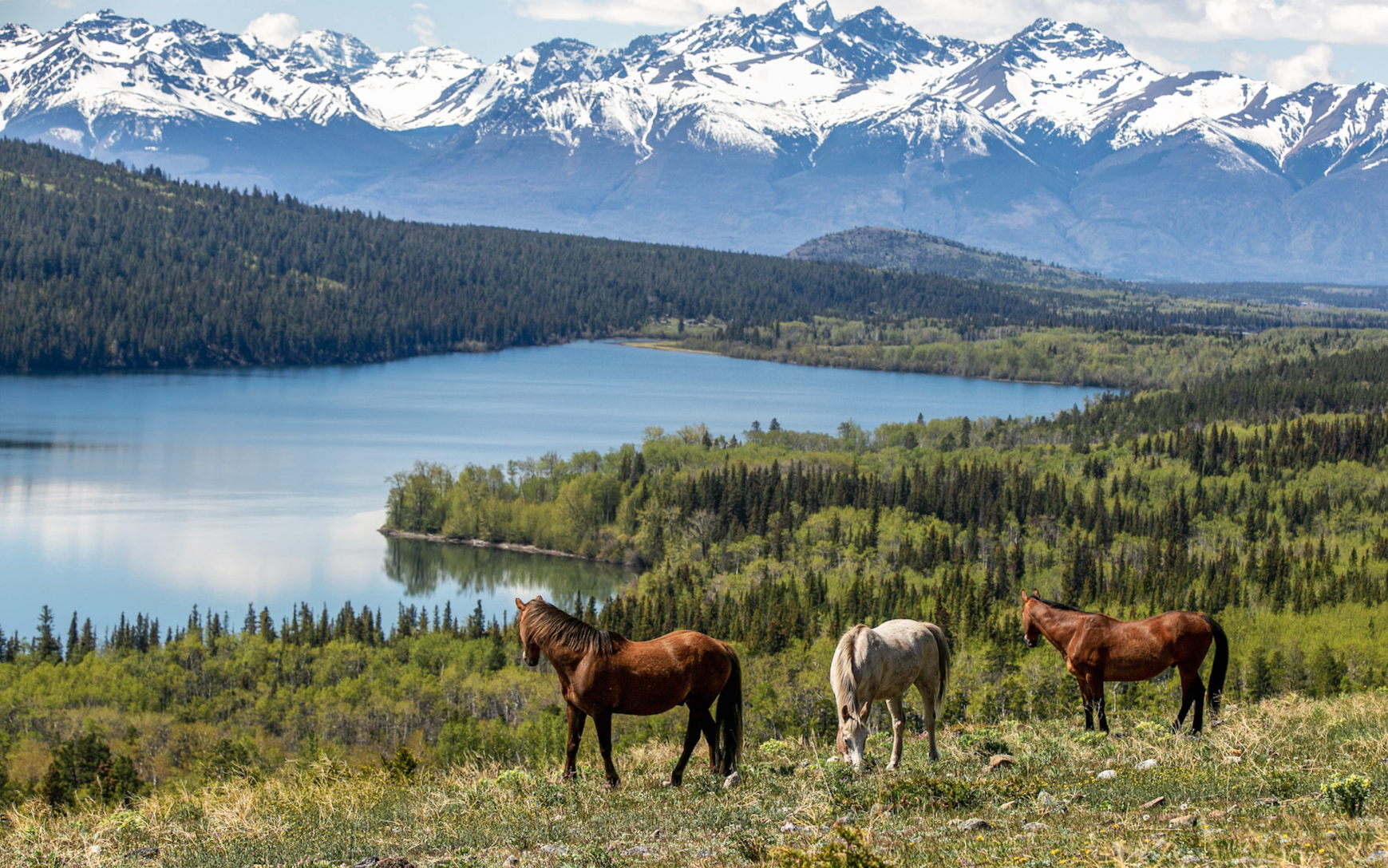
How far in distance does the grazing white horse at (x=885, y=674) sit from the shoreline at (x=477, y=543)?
94.0 meters

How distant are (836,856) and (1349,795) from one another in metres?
5.23

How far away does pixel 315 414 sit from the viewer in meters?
190

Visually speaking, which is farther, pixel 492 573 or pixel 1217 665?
pixel 492 573

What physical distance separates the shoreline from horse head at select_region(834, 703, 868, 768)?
94730mm

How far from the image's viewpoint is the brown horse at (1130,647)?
780 inches

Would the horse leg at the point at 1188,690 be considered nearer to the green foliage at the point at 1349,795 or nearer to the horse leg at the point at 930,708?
the horse leg at the point at 930,708

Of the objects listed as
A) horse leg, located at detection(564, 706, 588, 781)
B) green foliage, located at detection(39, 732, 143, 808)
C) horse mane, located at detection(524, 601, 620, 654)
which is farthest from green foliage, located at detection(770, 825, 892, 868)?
green foliage, located at detection(39, 732, 143, 808)

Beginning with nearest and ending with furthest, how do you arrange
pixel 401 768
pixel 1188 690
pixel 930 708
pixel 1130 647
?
1. pixel 930 708
2. pixel 1130 647
3. pixel 1188 690
4. pixel 401 768

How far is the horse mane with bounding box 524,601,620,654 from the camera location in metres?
17.6

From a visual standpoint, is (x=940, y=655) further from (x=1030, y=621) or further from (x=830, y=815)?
(x=830, y=815)

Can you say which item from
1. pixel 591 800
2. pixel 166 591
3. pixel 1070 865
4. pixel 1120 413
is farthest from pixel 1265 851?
pixel 1120 413

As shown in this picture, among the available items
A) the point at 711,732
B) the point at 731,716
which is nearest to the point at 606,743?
the point at 711,732

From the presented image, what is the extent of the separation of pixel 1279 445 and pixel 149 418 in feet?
448

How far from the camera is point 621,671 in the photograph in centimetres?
1748
